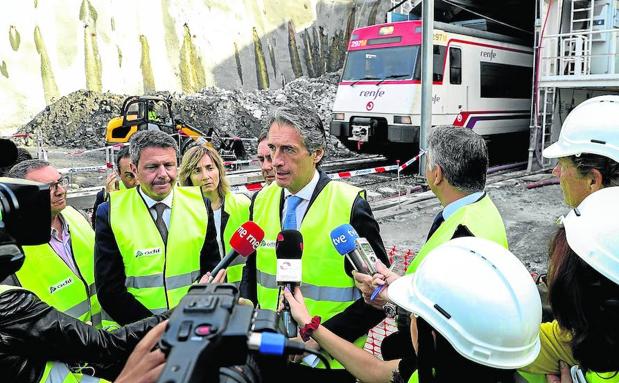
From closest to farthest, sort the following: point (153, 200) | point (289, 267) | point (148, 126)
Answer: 1. point (289, 267)
2. point (153, 200)
3. point (148, 126)

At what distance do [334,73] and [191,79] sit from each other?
733 centimetres

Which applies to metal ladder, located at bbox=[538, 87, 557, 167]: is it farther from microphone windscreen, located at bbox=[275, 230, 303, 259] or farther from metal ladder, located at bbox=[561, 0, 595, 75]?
microphone windscreen, located at bbox=[275, 230, 303, 259]

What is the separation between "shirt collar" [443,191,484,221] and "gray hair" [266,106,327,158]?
684mm

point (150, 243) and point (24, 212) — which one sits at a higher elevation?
point (24, 212)

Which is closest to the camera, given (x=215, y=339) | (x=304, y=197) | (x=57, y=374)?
(x=215, y=339)

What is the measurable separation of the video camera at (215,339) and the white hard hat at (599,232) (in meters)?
0.98

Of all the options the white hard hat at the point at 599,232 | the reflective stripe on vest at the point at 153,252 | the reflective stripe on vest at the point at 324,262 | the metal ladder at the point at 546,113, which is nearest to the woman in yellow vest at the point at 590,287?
the white hard hat at the point at 599,232

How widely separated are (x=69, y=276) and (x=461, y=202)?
191 centimetres

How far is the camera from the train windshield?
11219 millimetres

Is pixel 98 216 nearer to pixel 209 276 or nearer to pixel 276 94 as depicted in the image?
pixel 209 276

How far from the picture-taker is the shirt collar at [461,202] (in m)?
2.41

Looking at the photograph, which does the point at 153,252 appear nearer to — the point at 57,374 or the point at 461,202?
the point at 57,374

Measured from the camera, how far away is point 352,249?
6.84ft

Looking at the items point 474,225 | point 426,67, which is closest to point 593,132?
point 474,225
